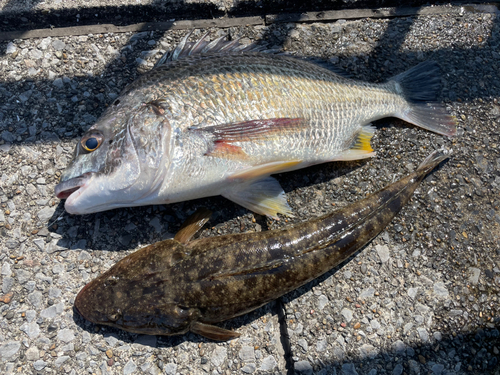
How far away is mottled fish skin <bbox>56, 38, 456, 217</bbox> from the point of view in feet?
8.14

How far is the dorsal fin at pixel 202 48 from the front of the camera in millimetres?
3010

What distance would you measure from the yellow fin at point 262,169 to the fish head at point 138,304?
3.00 feet

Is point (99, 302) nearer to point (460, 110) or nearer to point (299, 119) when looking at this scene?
point (299, 119)

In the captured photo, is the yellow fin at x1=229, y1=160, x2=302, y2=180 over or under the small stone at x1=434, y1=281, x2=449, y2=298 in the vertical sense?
over

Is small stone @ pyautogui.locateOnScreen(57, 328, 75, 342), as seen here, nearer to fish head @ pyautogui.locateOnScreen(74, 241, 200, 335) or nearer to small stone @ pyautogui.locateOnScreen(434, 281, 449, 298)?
fish head @ pyautogui.locateOnScreen(74, 241, 200, 335)

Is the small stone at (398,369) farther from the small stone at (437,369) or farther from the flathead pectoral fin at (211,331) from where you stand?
the flathead pectoral fin at (211,331)

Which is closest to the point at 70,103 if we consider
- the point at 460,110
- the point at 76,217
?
the point at 76,217

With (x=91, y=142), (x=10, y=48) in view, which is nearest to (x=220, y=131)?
(x=91, y=142)

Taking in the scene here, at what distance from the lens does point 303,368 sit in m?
2.71

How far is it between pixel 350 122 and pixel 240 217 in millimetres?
1266

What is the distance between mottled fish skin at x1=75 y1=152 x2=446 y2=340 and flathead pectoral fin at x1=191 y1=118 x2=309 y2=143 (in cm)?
74

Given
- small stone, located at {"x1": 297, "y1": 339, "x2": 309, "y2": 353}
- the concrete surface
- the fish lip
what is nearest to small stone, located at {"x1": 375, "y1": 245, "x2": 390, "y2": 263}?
the concrete surface

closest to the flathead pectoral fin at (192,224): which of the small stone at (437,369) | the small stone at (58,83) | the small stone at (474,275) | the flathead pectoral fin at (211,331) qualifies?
the flathead pectoral fin at (211,331)

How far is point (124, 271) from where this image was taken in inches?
101
